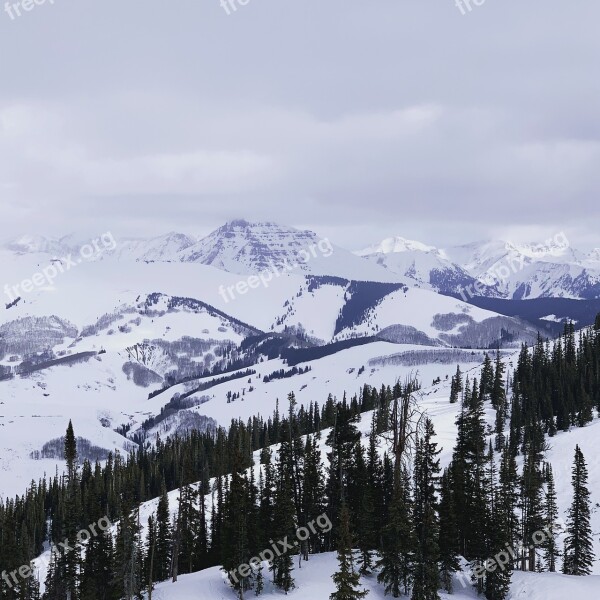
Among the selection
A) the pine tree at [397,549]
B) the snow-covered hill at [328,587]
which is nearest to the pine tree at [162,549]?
the snow-covered hill at [328,587]

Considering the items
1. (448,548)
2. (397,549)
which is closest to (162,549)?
(397,549)

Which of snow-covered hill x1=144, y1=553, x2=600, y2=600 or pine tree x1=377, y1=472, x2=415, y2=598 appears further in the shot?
pine tree x1=377, y1=472, x2=415, y2=598

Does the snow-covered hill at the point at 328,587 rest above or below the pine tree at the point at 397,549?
below

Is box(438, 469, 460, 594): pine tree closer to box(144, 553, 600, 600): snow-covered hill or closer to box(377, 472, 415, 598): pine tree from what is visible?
box(144, 553, 600, 600): snow-covered hill

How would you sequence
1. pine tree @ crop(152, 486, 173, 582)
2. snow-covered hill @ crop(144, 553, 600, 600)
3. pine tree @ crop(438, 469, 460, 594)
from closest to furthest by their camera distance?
1. snow-covered hill @ crop(144, 553, 600, 600)
2. pine tree @ crop(438, 469, 460, 594)
3. pine tree @ crop(152, 486, 173, 582)

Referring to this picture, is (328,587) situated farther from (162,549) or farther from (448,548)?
(162,549)

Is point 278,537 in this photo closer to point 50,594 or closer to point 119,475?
point 50,594

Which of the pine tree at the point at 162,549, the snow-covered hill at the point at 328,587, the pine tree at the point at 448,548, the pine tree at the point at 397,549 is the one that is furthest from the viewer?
the pine tree at the point at 162,549

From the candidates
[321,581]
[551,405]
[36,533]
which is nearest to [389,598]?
[321,581]

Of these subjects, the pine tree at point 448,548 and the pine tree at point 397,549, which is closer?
the pine tree at point 397,549

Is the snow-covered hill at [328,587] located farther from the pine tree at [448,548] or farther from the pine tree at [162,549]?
the pine tree at [162,549]

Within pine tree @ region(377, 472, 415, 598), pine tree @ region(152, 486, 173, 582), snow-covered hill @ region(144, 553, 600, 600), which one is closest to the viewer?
snow-covered hill @ region(144, 553, 600, 600)

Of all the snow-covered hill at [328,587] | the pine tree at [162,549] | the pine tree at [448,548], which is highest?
the pine tree at [448,548]

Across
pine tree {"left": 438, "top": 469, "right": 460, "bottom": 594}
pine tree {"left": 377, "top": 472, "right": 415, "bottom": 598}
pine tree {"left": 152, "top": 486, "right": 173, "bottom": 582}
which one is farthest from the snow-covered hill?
pine tree {"left": 152, "top": 486, "right": 173, "bottom": 582}
